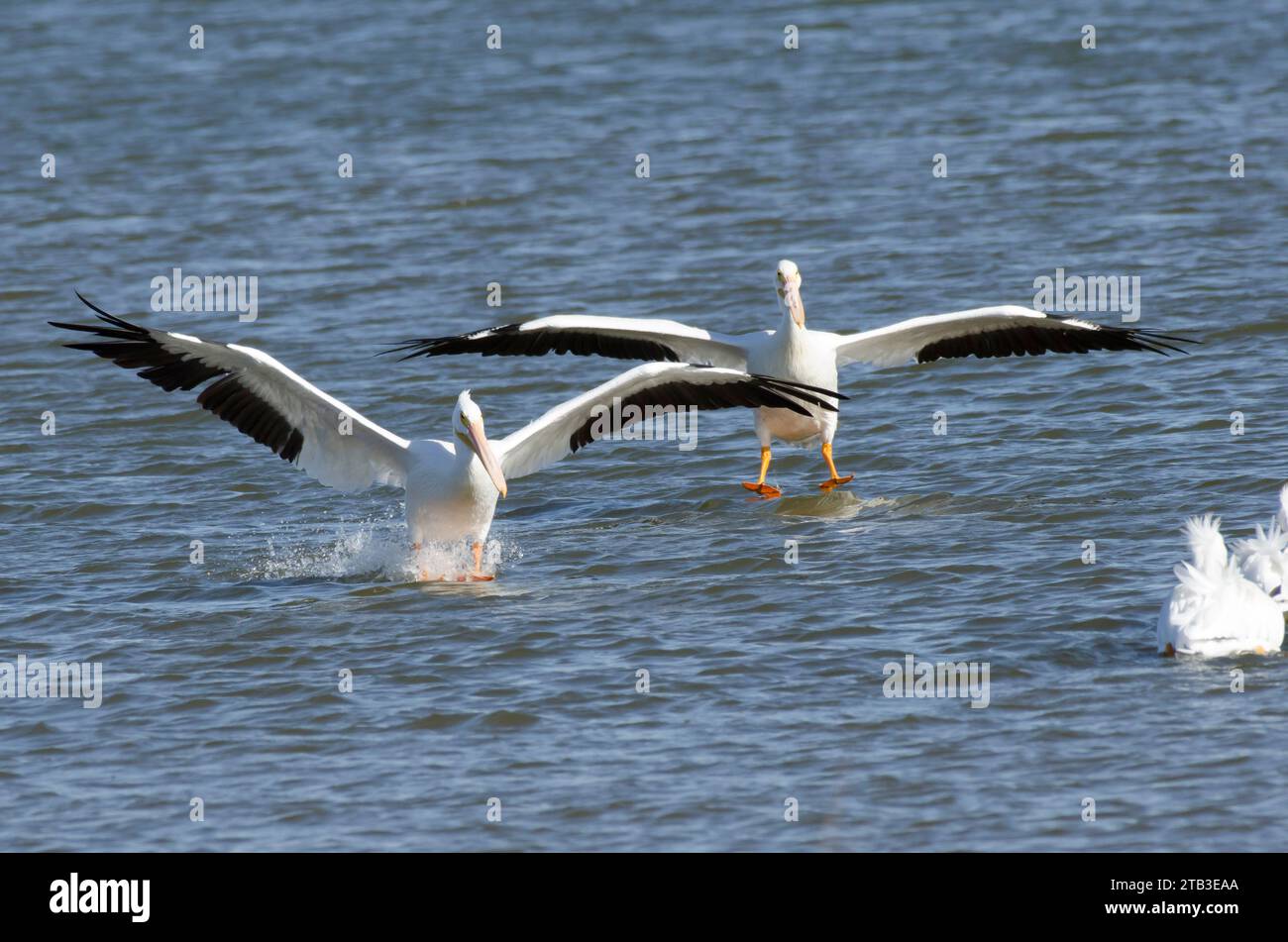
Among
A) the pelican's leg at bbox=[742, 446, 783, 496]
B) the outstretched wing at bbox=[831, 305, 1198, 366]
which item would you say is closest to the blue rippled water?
the pelican's leg at bbox=[742, 446, 783, 496]

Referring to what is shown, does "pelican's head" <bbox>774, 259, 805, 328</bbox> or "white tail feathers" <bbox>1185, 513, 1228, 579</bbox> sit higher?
"pelican's head" <bbox>774, 259, 805, 328</bbox>

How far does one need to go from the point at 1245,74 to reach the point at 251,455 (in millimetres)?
13966

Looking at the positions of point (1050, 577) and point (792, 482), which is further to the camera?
point (792, 482)

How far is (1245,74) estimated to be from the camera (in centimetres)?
2264

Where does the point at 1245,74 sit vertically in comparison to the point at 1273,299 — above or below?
above

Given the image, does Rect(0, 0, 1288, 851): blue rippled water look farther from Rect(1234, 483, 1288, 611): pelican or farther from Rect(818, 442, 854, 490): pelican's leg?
Rect(1234, 483, 1288, 611): pelican

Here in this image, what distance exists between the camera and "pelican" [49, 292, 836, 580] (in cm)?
1037

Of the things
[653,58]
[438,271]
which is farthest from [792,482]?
[653,58]

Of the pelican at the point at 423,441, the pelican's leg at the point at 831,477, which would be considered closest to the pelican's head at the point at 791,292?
the pelican's leg at the point at 831,477

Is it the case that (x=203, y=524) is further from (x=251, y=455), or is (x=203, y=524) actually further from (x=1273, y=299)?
(x=1273, y=299)

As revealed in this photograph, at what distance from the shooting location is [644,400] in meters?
11.1

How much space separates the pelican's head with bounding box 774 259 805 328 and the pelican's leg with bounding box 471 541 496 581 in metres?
2.61

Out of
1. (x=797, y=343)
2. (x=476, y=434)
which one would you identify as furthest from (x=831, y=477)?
(x=476, y=434)

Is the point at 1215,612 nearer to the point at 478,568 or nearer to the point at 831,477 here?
the point at 478,568
